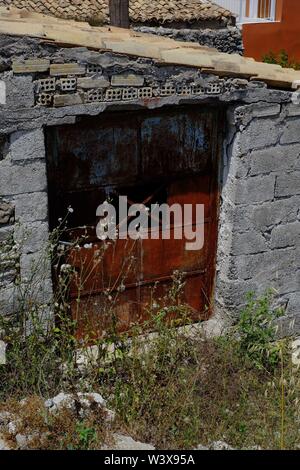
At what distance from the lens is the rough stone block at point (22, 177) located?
4242 mm

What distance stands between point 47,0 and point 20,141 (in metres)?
11.2

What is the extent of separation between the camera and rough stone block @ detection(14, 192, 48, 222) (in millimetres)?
4352

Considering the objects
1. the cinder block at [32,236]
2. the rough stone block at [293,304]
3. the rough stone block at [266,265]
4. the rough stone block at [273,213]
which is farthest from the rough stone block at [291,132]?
the cinder block at [32,236]

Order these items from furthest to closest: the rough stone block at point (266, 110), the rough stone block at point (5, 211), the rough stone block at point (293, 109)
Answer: the rough stone block at point (293, 109), the rough stone block at point (266, 110), the rough stone block at point (5, 211)

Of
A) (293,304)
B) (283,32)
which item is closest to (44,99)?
(293,304)

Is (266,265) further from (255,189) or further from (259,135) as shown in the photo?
(259,135)

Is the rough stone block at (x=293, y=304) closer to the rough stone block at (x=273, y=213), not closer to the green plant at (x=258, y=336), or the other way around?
the green plant at (x=258, y=336)

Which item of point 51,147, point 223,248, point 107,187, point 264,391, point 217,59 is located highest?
point 217,59

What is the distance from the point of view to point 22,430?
3691 mm

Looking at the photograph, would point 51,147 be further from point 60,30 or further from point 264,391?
point 264,391

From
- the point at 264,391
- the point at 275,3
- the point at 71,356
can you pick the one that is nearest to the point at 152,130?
the point at 71,356

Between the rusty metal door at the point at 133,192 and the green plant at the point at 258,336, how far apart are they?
516 mm

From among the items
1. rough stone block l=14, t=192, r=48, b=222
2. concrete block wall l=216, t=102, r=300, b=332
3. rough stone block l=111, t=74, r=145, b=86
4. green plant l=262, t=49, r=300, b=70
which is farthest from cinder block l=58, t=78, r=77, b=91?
green plant l=262, t=49, r=300, b=70

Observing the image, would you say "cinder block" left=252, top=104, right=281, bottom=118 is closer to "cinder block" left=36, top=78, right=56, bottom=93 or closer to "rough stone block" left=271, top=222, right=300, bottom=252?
"rough stone block" left=271, top=222, right=300, bottom=252
